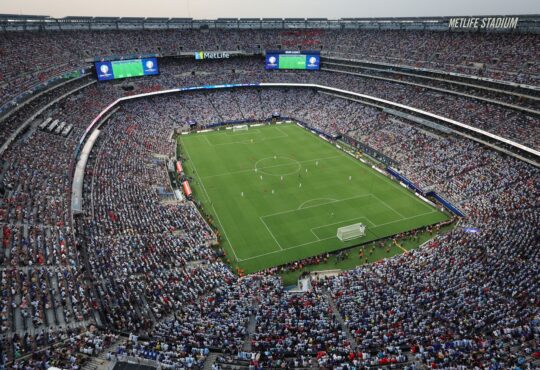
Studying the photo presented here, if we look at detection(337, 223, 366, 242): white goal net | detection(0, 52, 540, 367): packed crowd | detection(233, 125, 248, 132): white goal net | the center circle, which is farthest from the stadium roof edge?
detection(337, 223, 366, 242): white goal net

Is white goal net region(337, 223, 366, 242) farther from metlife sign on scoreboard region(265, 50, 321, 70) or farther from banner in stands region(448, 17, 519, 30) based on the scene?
metlife sign on scoreboard region(265, 50, 321, 70)

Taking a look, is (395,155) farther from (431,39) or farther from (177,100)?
(177,100)

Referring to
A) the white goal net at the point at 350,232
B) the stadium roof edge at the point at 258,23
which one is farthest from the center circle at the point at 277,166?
the stadium roof edge at the point at 258,23

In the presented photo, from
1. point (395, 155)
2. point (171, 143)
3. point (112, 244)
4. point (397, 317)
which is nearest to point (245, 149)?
point (171, 143)

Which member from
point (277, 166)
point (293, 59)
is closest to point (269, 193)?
point (277, 166)

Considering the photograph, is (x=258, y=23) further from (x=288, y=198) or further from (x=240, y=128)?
(x=288, y=198)

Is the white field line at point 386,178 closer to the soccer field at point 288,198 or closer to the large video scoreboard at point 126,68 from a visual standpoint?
the soccer field at point 288,198
